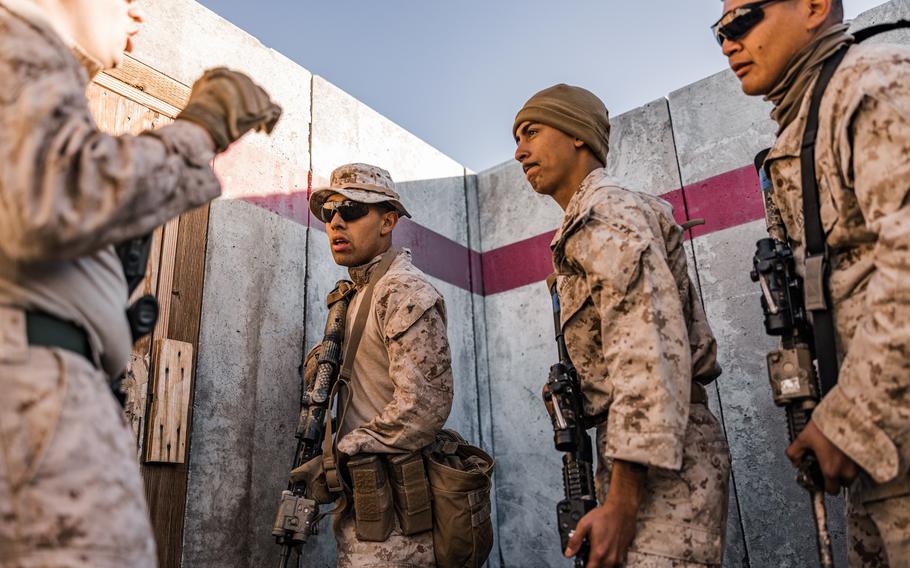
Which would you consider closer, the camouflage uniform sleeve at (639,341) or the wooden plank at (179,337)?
the camouflage uniform sleeve at (639,341)

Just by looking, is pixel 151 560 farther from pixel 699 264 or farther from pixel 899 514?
pixel 699 264

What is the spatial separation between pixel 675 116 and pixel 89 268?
411cm

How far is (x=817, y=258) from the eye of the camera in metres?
1.93

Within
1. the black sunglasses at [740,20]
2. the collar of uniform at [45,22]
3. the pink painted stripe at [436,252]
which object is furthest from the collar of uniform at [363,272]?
the collar of uniform at [45,22]

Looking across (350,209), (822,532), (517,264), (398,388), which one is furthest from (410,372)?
(517,264)

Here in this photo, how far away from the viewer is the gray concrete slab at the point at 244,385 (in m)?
3.31

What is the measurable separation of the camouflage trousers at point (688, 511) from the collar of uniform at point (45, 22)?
1.80 m

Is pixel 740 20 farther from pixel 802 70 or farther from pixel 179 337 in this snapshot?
pixel 179 337

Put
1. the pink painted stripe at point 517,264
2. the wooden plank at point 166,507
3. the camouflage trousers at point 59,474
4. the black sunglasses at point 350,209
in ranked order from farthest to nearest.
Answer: the pink painted stripe at point 517,264 → the black sunglasses at point 350,209 → the wooden plank at point 166,507 → the camouflage trousers at point 59,474

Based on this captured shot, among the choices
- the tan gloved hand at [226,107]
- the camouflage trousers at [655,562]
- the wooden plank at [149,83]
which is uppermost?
the wooden plank at [149,83]

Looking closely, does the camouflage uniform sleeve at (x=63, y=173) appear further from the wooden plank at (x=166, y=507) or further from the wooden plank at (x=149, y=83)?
the wooden plank at (x=149, y=83)

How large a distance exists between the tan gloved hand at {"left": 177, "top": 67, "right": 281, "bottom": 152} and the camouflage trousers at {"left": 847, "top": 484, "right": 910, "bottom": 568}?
175 cm

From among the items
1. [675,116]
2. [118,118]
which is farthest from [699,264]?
[118,118]

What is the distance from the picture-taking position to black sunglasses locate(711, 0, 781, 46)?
7.53ft
